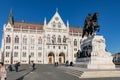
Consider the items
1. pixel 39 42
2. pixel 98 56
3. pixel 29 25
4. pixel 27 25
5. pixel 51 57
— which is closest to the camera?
pixel 98 56

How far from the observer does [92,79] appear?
1662cm

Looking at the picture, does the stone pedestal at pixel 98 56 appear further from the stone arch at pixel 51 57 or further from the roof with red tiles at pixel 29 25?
the roof with red tiles at pixel 29 25

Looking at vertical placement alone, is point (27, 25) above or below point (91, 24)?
above

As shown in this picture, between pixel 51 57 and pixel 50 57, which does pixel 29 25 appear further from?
pixel 51 57

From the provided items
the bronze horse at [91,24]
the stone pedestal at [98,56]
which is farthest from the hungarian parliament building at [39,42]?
the stone pedestal at [98,56]

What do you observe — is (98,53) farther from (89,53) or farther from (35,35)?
(35,35)

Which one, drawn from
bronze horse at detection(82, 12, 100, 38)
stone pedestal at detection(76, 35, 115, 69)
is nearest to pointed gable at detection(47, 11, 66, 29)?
bronze horse at detection(82, 12, 100, 38)

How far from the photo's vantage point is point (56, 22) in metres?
78.1

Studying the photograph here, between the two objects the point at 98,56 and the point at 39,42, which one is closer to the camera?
the point at 98,56

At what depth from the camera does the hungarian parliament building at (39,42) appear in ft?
232

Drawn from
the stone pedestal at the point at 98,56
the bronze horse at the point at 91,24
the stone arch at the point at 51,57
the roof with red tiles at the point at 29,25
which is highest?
the roof with red tiles at the point at 29,25

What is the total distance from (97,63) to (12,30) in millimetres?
54731

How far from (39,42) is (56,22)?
41.4 feet

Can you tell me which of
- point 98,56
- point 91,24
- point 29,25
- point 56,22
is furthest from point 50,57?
point 98,56
